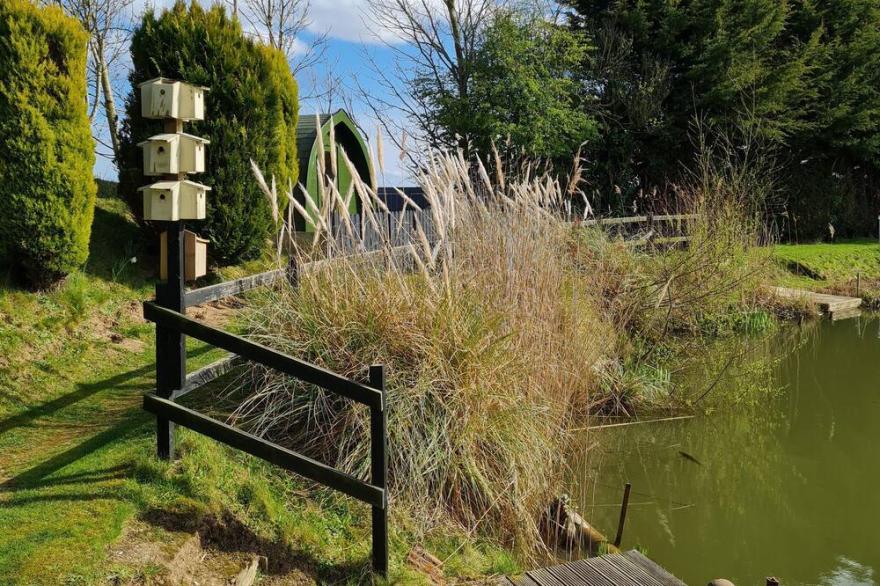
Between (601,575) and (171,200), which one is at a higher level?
(171,200)

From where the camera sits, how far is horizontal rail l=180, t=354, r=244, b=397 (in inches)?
148

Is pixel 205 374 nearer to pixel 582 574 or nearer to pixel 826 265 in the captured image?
pixel 582 574

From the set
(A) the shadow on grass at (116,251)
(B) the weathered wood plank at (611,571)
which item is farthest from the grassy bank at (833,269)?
(B) the weathered wood plank at (611,571)

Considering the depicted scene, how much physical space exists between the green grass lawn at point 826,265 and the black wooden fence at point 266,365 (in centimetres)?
1124

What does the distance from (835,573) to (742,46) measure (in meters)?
14.5

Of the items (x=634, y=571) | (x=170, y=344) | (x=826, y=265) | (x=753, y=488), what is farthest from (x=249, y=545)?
(x=826, y=265)

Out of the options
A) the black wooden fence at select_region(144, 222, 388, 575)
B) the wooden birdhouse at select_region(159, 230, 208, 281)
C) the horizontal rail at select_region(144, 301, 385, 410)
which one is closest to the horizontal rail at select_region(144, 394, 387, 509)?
the black wooden fence at select_region(144, 222, 388, 575)

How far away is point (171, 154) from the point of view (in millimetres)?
3463

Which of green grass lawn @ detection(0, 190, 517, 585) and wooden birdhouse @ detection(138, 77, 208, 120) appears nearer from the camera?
green grass lawn @ detection(0, 190, 517, 585)

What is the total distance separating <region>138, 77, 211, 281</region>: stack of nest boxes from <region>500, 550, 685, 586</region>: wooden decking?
2118 mm

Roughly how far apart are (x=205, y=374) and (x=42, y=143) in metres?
3.16

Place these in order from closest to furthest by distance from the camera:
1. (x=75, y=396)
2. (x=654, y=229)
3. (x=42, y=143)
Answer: (x=75, y=396) < (x=42, y=143) < (x=654, y=229)

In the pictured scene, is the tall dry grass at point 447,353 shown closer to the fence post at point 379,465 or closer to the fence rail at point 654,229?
the fence post at point 379,465

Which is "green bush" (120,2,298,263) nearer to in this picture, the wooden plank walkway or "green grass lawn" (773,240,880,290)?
the wooden plank walkway
